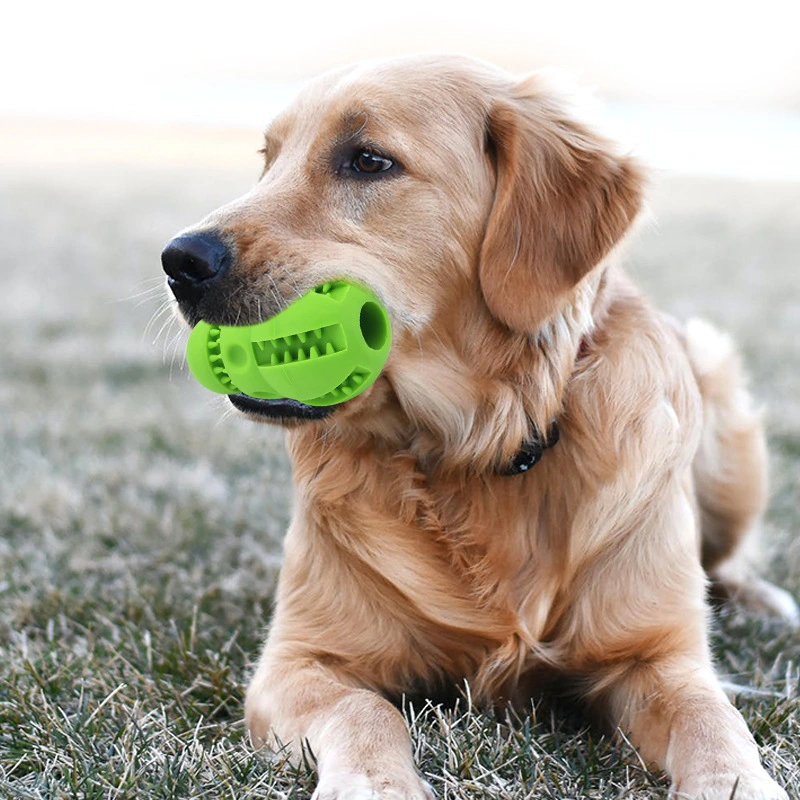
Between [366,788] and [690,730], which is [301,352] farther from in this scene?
[690,730]

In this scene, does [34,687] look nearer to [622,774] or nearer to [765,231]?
[622,774]

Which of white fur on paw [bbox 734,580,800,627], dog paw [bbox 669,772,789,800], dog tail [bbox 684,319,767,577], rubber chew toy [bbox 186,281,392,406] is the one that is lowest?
white fur on paw [bbox 734,580,800,627]

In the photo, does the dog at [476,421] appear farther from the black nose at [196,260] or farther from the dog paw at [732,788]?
the dog paw at [732,788]

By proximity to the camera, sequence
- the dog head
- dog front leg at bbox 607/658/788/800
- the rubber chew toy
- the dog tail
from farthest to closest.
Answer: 1. the dog tail
2. the dog head
3. the rubber chew toy
4. dog front leg at bbox 607/658/788/800

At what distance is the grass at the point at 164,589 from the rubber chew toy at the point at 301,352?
24.9 inches

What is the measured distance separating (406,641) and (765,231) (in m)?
11.4

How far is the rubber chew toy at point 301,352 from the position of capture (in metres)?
A: 2.50

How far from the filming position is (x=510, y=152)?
2811 millimetres

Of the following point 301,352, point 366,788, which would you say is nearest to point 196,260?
point 301,352

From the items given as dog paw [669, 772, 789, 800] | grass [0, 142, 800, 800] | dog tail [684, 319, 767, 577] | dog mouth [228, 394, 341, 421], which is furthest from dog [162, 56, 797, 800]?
dog tail [684, 319, 767, 577]

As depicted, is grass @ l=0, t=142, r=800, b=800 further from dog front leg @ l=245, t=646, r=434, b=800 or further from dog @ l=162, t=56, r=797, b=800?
dog @ l=162, t=56, r=797, b=800

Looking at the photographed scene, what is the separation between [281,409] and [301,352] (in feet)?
0.54

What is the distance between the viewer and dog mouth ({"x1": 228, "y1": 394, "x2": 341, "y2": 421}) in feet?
8.47

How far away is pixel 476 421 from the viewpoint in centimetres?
277
